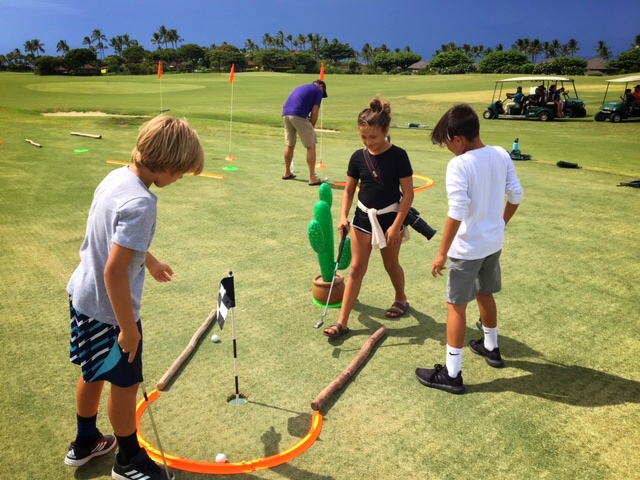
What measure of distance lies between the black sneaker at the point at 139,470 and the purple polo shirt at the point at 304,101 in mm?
7841

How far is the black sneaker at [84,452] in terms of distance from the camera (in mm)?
2879

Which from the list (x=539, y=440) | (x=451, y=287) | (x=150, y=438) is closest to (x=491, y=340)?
(x=451, y=287)

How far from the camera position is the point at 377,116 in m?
4.03

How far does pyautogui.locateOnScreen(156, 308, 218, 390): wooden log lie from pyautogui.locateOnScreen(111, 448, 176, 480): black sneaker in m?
0.80

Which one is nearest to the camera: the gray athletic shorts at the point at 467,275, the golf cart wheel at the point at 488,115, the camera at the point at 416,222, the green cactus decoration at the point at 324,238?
the gray athletic shorts at the point at 467,275

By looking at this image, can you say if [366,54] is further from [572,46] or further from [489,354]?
[489,354]

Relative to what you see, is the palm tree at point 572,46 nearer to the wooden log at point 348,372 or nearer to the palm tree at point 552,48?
the palm tree at point 552,48

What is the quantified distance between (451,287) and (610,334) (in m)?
1.84

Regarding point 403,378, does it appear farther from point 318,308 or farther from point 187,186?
point 187,186

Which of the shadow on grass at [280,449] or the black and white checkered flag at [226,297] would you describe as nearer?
the shadow on grass at [280,449]

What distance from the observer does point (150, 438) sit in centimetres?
320

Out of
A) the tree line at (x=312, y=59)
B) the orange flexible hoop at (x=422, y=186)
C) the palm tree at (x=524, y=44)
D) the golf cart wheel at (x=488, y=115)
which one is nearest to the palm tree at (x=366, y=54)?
the tree line at (x=312, y=59)

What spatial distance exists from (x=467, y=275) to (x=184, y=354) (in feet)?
7.16

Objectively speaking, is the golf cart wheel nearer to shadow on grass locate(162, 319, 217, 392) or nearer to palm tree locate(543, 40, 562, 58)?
shadow on grass locate(162, 319, 217, 392)
